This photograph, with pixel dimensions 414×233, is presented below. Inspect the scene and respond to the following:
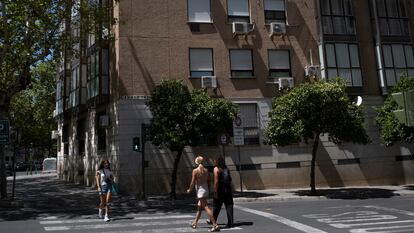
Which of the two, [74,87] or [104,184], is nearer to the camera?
[104,184]

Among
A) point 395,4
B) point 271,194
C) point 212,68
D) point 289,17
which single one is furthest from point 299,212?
point 395,4

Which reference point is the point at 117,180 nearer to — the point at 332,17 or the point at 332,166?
the point at 332,166

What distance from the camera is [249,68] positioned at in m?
23.4

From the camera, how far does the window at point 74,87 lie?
1069 inches

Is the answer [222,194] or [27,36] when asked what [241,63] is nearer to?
[27,36]

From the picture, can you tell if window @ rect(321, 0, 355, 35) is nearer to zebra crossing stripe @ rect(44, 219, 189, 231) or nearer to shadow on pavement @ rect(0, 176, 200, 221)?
shadow on pavement @ rect(0, 176, 200, 221)

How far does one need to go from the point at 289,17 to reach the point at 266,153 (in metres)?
7.18

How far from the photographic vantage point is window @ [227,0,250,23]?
926 inches

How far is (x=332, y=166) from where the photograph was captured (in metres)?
23.5

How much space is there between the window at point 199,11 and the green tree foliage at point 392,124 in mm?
9420

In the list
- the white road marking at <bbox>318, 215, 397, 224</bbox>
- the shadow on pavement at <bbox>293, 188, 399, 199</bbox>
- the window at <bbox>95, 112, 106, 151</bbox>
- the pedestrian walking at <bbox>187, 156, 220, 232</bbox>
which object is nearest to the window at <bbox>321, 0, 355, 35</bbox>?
the shadow on pavement at <bbox>293, 188, 399, 199</bbox>

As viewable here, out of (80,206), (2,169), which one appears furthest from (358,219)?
(2,169)

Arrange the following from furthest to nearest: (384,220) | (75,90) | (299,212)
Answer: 1. (75,90)
2. (299,212)
3. (384,220)

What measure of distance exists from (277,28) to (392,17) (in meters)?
6.86
